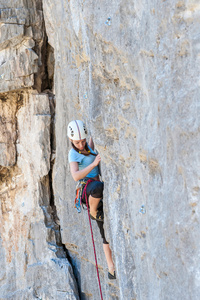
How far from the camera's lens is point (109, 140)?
4820 mm

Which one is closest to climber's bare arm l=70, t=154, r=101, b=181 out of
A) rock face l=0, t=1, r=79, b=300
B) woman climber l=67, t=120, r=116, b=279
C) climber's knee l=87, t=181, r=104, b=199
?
woman climber l=67, t=120, r=116, b=279

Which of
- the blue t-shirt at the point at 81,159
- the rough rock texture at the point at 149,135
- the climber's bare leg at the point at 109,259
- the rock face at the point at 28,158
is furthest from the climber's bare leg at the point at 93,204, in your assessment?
the rock face at the point at 28,158

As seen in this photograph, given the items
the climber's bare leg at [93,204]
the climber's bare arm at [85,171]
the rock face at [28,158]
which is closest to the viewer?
the climber's bare arm at [85,171]

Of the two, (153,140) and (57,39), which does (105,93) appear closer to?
(153,140)

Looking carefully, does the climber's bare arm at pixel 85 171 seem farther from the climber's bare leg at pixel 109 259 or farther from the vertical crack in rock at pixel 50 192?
the vertical crack in rock at pixel 50 192

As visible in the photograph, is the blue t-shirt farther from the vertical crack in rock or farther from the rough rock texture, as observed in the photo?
the vertical crack in rock

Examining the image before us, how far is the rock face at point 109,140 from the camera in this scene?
9.34 ft

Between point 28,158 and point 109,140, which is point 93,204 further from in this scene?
point 28,158

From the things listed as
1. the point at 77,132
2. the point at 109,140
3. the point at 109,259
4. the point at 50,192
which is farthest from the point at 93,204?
the point at 50,192

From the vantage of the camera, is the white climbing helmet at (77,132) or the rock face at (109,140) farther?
the white climbing helmet at (77,132)

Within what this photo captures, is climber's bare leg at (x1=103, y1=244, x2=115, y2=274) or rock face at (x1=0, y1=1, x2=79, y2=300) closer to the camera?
climber's bare leg at (x1=103, y1=244, x2=115, y2=274)

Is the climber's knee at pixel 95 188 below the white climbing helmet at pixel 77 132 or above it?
below

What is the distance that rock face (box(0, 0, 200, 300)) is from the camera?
9.34ft

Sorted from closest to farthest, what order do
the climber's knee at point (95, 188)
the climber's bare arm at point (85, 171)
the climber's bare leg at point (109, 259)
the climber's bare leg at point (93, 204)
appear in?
the climber's bare arm at point (85, 171) < the climber's knee at point (95, 188) < the climber's bare leg at point (93, 204) < the climber's bare leg at point (109, 259)
